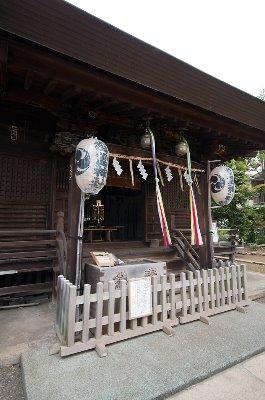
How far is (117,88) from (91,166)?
4.91 ft

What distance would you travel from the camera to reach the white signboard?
4.21 m

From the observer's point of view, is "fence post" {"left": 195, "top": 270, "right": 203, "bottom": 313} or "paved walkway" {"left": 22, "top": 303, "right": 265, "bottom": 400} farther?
"fence post" {"left": 195, "top": 270, "right": 203, "bottom": 313}

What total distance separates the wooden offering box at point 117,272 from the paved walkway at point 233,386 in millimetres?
2109

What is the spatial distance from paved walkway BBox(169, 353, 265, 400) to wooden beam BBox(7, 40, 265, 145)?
4.63 m

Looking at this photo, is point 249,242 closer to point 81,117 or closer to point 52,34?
point 81,117

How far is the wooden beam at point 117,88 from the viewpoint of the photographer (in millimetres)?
3805

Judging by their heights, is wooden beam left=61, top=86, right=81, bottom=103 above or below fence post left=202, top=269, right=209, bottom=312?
above

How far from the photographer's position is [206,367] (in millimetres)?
3439

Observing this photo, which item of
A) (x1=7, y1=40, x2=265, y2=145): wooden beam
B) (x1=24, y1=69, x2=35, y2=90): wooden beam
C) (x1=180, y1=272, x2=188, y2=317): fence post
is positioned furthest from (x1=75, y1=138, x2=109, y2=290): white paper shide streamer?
(x1=180, y1=272, x2=188, y2=317): fence post

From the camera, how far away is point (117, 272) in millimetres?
5031

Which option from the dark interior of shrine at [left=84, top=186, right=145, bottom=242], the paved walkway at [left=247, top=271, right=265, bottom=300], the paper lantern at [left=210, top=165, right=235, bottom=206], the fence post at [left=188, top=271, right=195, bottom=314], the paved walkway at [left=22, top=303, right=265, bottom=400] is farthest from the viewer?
the dark interior of shrine at [left=84, top=186, right=145, bottom=242]

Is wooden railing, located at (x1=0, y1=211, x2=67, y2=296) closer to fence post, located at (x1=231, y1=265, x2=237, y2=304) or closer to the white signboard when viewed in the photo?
the white signboard

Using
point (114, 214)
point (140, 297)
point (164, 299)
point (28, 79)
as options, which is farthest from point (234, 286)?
point (114, 214)

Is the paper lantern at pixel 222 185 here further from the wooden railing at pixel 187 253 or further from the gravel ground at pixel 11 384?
the gravel ground at pixel 11 384
